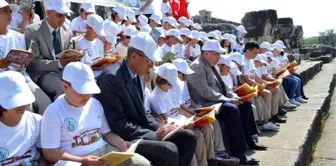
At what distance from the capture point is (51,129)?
2480 mm

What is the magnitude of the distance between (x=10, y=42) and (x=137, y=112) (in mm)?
1240

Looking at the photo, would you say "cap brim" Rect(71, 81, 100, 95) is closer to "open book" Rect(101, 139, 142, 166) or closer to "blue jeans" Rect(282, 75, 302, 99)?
"open book" Rect(101, 139, 142, 166)

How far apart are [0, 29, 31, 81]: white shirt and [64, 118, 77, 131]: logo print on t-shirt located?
3.15 feet

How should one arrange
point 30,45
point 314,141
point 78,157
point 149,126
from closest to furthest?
point 78,157, point 149,126, point 30,45, point 314,141

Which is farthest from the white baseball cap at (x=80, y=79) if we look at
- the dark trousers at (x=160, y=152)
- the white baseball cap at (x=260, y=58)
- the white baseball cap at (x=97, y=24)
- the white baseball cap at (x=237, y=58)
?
the white baseball cap at (x=260, y=58)

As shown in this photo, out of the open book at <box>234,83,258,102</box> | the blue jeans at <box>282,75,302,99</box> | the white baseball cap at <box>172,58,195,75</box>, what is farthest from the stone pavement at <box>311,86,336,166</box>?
the white baseball cap at <box>172,58,195,75</box>

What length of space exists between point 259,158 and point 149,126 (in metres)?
1.65

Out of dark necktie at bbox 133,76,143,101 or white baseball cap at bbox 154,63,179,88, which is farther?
white baseball cap at bbox 154,63,179,88

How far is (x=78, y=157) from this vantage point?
250 centimetres

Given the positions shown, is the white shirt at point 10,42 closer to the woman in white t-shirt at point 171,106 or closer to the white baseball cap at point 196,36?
the woman in white t-shirt at point 171,106

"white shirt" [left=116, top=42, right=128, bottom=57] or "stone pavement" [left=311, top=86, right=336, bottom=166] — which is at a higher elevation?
"white shirt" [left=116, top=42, right=128, bottom=57]

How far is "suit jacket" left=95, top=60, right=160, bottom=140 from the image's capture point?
297cm

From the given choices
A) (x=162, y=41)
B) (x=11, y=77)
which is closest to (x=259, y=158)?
(x=11, y=77)

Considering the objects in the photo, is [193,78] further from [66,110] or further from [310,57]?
[310,57]
